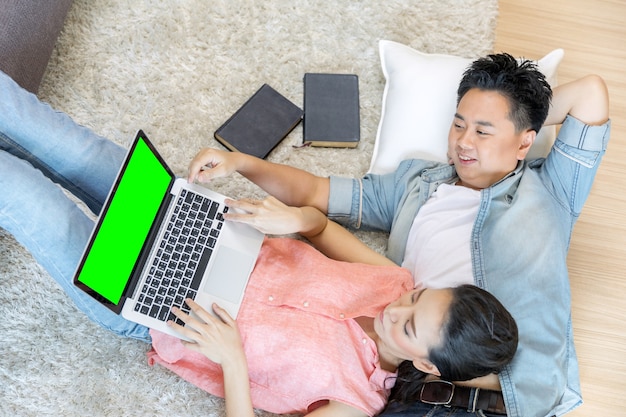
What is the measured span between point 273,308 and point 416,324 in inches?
12.7

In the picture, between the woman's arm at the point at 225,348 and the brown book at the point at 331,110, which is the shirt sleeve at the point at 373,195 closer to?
the brown book at the point at 331,110

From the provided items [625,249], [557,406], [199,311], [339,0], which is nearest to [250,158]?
[199,311]

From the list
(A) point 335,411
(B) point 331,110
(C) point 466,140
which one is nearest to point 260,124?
(B) point 331,110

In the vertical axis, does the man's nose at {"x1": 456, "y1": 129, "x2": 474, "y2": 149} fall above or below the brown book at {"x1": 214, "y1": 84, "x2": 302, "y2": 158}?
above

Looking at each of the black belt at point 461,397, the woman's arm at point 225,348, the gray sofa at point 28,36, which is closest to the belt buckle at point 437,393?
the black belt at point 461,397

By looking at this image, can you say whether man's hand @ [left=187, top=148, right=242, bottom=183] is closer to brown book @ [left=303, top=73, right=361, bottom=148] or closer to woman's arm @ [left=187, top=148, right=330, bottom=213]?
woman's arm @ [left=187, top=148, right=330, bottom=213]

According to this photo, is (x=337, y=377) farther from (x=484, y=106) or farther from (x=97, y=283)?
(x=484, y=106)

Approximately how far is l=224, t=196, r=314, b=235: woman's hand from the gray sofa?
26.5 inches

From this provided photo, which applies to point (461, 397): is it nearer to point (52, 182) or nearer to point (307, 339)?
point (307, 339)

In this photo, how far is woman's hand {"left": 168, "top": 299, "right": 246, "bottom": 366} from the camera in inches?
45.9

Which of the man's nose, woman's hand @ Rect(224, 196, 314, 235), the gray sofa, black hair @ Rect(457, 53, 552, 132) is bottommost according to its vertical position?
woman's hand @ Rect(224, 196, 314, 235)

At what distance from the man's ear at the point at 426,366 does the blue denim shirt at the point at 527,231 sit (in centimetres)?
20

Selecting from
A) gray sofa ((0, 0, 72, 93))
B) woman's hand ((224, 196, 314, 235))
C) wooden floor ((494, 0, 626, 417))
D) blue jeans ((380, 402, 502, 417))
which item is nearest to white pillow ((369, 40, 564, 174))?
wooden floor ((494, 0, 626, 417))

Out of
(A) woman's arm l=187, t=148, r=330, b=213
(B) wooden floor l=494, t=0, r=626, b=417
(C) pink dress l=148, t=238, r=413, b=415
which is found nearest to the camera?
(C) pink dress l=148, t=238, r=413, b=415
